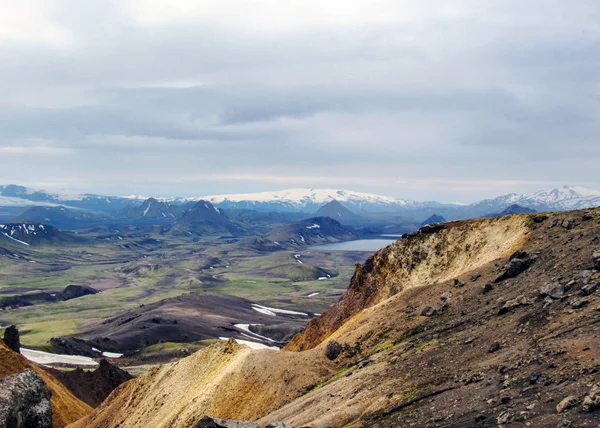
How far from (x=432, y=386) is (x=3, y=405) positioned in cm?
3397

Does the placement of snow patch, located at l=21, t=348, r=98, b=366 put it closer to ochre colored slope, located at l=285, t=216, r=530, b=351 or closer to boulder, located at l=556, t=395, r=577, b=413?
ochre colored slope, located at l=285, t=216, r=530, b=351

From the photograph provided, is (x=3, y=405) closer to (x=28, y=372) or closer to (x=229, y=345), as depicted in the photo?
(x=28, y=372)

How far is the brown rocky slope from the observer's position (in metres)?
29.8

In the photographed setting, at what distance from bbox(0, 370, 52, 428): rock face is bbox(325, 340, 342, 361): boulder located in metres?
25.9

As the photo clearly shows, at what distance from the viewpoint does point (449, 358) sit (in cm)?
3859

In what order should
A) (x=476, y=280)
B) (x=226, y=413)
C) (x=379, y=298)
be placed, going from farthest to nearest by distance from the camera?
1. (x=379, y=298)
2. (x=476, y=280)
3. (x=226, y=413)

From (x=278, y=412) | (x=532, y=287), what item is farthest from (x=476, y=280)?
(x=278, y=412)

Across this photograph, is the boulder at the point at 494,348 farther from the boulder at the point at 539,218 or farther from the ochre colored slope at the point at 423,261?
the boulder at the point at 539,218

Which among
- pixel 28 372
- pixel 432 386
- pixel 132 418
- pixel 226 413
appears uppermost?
pixel 432 386

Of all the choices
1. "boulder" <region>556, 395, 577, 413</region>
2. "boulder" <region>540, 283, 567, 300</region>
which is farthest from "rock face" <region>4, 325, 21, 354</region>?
"boulder" <region>556, 395, 577, 413</region>

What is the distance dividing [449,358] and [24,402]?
117 ft

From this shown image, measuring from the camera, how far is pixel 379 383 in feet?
129

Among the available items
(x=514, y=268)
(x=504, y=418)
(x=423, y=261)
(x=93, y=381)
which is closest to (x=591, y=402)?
(x=504, y=418)

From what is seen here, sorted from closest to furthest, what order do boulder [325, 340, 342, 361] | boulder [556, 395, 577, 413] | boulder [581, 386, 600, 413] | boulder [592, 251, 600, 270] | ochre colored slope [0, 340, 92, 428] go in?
1. boulder [581, 386, 600, 413]
2. boulder [556, 395, 577, 413]
3. boulder [592, 251, 600, 270]
4. boulder [325, 340, 342, 361]
5. ochre colored slope [0, 340, 92, 428]
